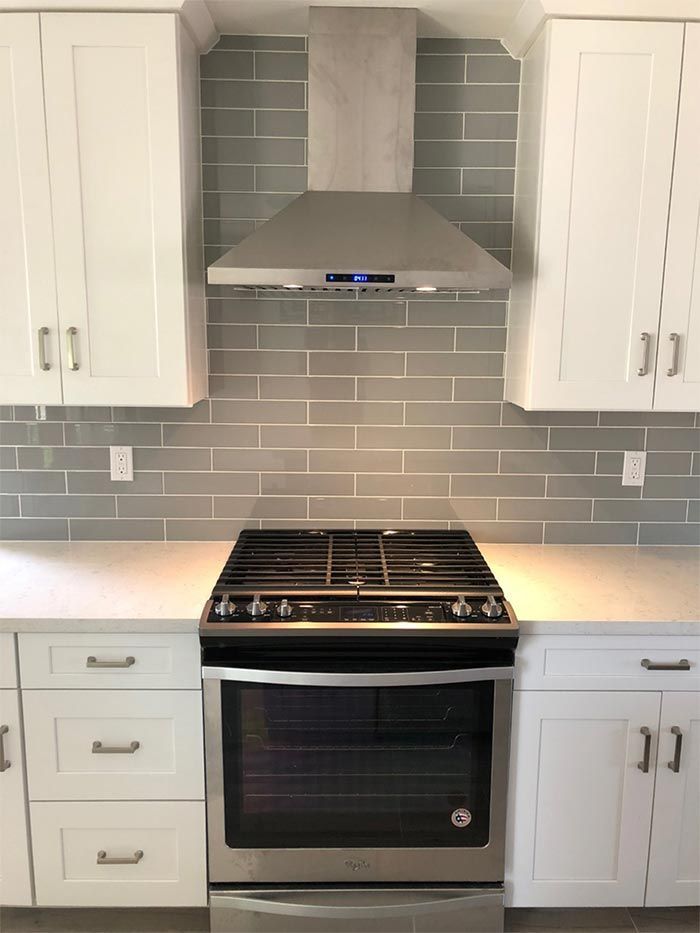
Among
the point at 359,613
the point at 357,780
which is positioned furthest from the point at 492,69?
the point at 357,780

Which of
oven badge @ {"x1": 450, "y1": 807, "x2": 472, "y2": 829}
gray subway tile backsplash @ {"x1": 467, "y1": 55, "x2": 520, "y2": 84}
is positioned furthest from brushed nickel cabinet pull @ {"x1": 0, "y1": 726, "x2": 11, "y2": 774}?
gray subway tile backsplash @ {"x1": 467, "y1": 55, "x2": 520, "y2": 84}

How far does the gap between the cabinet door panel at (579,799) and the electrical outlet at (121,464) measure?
140 centimetres

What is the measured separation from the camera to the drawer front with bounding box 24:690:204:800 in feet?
5.72

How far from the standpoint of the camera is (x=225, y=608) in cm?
168

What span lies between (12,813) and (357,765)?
2.98 ft

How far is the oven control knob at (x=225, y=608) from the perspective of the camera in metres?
1.67

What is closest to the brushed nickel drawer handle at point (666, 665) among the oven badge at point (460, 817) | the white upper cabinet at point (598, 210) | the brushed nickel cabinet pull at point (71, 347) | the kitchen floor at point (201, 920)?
the oven badge at point (460, 817)

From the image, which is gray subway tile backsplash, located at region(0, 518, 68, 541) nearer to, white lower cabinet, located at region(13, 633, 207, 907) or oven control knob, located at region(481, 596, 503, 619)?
white lower cabinet, located at region(13, 633, 207, 907)

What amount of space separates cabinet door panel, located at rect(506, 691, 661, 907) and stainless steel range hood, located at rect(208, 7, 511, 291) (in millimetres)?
1113

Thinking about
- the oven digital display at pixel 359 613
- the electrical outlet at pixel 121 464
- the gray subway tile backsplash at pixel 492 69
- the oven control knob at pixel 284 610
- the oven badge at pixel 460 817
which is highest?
the gray subway tile backsplash at pixel 492 69

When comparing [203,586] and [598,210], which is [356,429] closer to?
[203,586]

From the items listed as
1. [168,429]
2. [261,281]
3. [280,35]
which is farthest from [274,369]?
[280,35]

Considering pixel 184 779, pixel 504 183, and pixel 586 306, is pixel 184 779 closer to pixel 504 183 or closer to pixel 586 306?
pixel 586 306

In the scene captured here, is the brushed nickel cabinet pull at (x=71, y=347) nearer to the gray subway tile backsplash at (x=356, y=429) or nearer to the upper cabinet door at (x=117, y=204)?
the upper cabinet door at (x=117, y=204)
